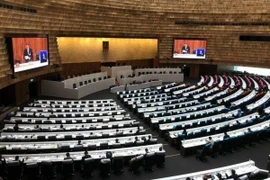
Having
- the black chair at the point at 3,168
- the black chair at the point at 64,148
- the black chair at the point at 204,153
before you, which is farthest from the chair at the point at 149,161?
the black chair at the point at 3,168

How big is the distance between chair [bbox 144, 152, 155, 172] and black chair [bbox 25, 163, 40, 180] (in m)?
4.36

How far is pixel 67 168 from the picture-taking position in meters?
10.2

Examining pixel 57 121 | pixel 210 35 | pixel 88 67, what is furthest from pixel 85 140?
pixel 210 35

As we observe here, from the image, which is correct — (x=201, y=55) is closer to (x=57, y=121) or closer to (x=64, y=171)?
(x=57, y=121)

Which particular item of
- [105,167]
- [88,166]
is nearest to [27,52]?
[88,166]

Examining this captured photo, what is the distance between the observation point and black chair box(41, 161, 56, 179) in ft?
32.6

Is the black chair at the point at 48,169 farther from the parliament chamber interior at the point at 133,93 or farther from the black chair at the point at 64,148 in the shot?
the black chair at the point at 64,148

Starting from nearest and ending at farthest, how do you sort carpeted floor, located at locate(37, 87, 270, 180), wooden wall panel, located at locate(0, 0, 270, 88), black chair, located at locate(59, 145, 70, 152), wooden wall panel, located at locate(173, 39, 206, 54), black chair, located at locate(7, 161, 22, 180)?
black chair, located at locate(7, 161, 22, 180) < carpeted floor, located at locate(37, 87, 270, 180) < black chair, located at locate(59, 145, 70, 152) < wooden wall panel, located at locate(0, 0, 270, 88) < wooden wall panel, located at locate(173, 39, 206, 54)

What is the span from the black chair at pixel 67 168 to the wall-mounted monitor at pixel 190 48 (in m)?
26.8

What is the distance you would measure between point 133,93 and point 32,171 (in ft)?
47.8

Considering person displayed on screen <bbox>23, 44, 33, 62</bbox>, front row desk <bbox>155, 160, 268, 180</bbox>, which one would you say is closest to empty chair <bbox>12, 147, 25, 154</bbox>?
front row desk <bbox>155, 160, 268, 180</bbox>

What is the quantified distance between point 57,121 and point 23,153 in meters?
4.04

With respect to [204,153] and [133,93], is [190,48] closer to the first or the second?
[133,93]

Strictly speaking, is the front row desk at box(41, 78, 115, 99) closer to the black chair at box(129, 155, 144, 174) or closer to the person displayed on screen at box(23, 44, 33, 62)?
the person displayed on screen at box(23, 44, 33, 62)
